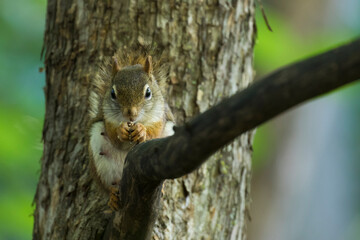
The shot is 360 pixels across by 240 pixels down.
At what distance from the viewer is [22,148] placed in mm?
4062

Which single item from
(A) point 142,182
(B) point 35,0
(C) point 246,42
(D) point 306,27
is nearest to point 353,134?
(D) point 306,27

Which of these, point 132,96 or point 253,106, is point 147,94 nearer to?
point 132,96

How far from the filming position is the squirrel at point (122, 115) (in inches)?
92.4

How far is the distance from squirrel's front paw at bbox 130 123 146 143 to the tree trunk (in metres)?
0.29

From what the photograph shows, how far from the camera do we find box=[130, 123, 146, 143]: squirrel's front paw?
2271 millimetres

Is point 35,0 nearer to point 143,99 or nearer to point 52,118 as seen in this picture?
point 52,118

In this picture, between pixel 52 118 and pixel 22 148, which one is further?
pixel 22 148

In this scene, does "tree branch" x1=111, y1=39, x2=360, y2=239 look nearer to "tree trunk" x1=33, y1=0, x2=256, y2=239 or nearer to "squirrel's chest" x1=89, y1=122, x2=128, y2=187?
"squirrel's chest" x1=89, y1=122, x2=128, y2=187

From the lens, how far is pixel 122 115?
239cm

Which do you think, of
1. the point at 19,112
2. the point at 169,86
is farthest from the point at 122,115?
the point at 19,112

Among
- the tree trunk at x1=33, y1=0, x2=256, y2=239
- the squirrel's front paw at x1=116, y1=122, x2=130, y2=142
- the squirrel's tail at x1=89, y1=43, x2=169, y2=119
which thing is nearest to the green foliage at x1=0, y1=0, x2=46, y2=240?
the tree trunk at x1=33, y1=0, x2=256, y2=239

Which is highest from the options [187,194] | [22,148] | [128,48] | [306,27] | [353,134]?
[353,134]

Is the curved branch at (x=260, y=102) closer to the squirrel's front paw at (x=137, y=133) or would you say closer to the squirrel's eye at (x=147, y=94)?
the squirrel's front paw at (x=137, y=133)

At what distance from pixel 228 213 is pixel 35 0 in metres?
2.80
